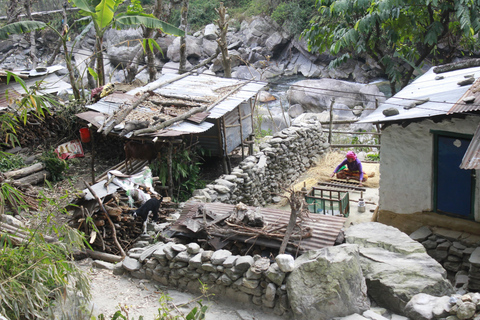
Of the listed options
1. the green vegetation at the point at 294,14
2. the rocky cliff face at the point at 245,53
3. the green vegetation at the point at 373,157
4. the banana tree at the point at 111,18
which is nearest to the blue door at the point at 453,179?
the green vegetation at the point at 373,157

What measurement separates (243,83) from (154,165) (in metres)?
3.92

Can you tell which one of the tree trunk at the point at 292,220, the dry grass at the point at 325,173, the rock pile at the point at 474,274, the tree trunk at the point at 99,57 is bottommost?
the dry grass at the point at 325,173

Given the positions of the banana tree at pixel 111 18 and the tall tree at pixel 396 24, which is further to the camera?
the tall tree at pixel 396 24

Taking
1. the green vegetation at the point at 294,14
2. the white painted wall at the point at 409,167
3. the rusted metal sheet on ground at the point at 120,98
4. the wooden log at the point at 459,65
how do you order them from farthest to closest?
the green vegetation at the point at 294,14 → the rusted metal sheet on ground at the point at 120,98 → the wooden log at the point at 459,65 → the white painted wall at the point at 409,167

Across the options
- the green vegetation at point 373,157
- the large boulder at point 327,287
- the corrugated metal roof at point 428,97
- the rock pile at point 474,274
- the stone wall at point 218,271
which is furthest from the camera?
the green vegetation at point 373,157

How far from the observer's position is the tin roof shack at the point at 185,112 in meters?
9.20

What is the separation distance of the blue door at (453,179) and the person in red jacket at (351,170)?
122 inches

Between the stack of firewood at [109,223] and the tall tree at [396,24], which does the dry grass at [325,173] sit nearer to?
the tall tree at [396,24]

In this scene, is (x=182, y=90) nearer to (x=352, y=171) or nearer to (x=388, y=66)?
(x=352, y=171)

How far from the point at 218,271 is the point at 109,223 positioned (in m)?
2.61

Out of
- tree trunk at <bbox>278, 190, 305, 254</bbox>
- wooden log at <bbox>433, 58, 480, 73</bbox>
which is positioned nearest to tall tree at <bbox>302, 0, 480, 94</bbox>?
wooden log at <bbox>433, 58, 480, 73</bbox>

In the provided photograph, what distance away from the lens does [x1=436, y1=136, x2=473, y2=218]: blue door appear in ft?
23.2

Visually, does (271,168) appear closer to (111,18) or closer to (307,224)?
(307,224)

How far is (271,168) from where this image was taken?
11000 millimetres
